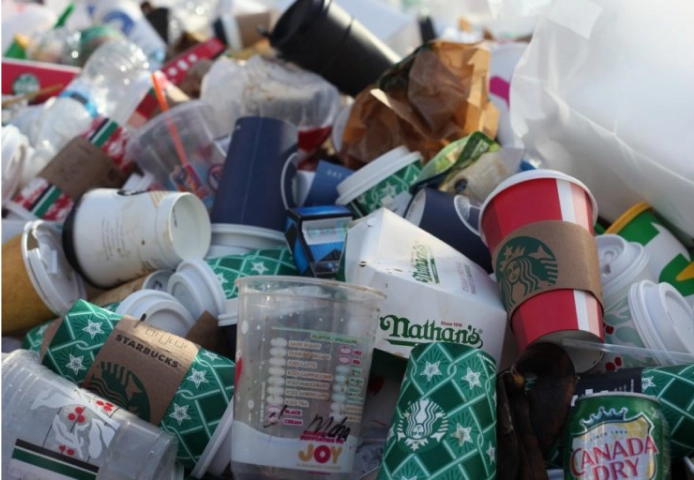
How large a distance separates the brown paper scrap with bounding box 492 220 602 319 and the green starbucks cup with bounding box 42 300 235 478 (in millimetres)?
572

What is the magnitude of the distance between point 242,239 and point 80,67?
6.17 ft

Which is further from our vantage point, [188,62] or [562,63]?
[188,62]

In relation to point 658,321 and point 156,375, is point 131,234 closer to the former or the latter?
point 156,375

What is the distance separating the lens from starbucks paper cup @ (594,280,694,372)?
5.82ft

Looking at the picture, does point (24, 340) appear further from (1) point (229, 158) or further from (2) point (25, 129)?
(2) point (25, 129)

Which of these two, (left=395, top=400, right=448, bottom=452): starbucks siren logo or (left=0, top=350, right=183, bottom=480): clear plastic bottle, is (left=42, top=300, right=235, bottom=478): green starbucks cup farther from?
(left=395, top=400, right=448, bottom=452): starbucks siren logo

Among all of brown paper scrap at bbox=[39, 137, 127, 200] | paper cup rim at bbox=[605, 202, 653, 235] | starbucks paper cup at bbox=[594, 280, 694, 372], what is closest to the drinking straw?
brown paper scrap at bbox=[39, 137, 127, 200]

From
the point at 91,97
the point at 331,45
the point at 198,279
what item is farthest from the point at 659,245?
the point at 91,97

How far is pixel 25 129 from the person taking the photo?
3.03 m

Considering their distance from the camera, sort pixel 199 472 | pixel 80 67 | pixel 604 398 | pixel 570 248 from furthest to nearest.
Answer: pixel 80 67 → pixel 570 248 → pixel 199 472 → pixel 604 398

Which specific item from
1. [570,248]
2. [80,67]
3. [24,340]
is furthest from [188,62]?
[570,248]

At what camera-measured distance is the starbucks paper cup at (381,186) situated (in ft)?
7.70

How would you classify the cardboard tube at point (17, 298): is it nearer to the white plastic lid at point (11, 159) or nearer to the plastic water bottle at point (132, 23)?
the white plastic lid at point (11, 159)

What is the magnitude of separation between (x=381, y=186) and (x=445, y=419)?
3.33 ft
